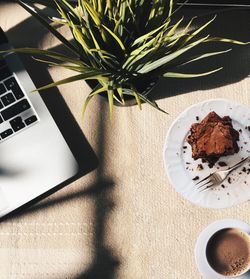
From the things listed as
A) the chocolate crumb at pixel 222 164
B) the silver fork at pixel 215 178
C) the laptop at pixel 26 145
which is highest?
the laptop at pixel 26 145

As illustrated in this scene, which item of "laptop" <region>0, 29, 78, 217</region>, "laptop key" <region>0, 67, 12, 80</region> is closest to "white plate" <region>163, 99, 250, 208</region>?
"laptop" <region>0, 29, 78, 217</region>

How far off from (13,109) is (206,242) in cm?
34

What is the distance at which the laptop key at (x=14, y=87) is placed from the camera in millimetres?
723

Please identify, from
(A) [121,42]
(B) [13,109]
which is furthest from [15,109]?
(A) [121,42]

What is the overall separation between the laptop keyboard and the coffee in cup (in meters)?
0.32

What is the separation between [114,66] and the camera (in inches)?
24.6

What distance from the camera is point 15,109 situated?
716 millimetres

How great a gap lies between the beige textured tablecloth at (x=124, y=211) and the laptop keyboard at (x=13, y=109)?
6 cm

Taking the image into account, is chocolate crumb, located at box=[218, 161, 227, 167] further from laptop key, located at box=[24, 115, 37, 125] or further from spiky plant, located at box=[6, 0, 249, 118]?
laptop key, located at box=[24, 115, 37, 125]

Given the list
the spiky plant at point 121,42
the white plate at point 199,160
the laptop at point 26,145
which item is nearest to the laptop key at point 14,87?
the laptop at point 26,145

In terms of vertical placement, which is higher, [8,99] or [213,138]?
[8,99]

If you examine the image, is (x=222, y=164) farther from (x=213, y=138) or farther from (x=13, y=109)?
(x=13, y=109)

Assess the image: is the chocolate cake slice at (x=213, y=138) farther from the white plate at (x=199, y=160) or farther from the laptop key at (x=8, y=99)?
the laptop key at (x=8, y=99)

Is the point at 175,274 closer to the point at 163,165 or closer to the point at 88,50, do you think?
the point at 163,165
